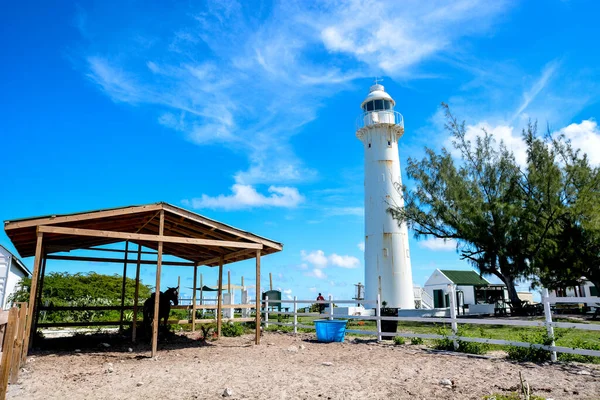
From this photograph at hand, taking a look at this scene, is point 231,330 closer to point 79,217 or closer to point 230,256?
point 230,256

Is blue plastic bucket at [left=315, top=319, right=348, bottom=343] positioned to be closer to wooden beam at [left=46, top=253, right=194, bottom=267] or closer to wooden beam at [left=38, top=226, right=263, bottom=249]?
wooden beam at [left=38, top=226, right=263, bottom=249]

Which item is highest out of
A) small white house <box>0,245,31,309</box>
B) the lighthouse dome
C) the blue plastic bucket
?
the lighthouse dome

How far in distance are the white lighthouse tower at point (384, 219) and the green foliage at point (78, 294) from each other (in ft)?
43.6

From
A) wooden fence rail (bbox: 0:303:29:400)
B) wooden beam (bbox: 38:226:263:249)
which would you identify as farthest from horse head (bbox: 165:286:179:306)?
wooden fence rail (bbox: 0:303:29:400)

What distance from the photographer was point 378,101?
2473 centimetres

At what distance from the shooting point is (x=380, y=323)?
11.5 metres

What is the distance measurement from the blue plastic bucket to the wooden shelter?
6.00 feet

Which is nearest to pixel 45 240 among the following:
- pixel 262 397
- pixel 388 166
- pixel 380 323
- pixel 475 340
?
pixel 262 397

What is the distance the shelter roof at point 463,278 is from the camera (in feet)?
103

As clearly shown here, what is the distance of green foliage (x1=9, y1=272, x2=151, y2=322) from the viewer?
18.6m

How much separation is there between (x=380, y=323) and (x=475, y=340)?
3041 millimetres

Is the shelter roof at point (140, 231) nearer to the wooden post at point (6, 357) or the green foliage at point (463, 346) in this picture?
the wooden post at point (6, 357)

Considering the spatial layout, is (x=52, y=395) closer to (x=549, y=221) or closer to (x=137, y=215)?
(x=137, y=215)

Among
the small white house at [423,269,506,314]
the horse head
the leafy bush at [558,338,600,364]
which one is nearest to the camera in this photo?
the leafy bush at [558,338,600,364]
